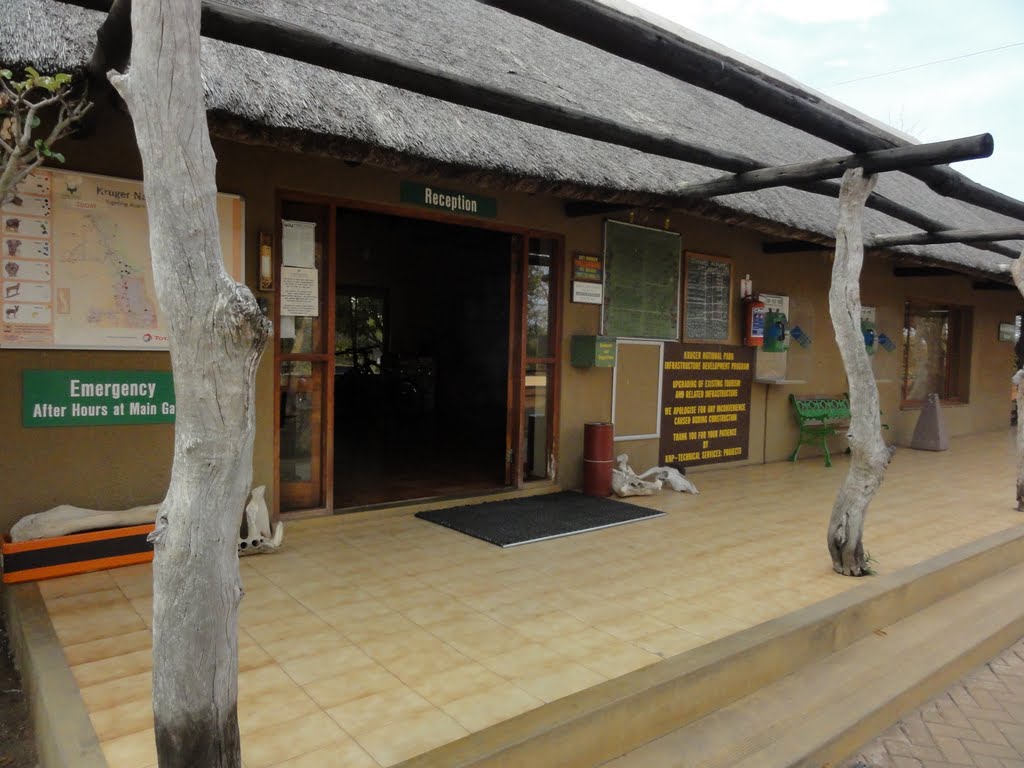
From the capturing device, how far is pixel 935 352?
10.8m

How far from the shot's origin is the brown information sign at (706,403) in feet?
22.4

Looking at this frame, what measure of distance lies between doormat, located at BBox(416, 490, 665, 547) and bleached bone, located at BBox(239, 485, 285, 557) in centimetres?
113

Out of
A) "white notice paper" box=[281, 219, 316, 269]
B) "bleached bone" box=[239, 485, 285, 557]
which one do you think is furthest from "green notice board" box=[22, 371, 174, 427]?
"white notice paper" box=[281, 219, 316, 269]

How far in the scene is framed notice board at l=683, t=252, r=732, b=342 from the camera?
6.88 metres

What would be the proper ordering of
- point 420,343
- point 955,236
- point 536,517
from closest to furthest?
point 536,517 → point 955,236 → point 420,343

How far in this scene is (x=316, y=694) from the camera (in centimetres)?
259

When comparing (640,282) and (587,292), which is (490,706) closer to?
(587,292)

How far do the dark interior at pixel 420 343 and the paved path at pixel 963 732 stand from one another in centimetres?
431

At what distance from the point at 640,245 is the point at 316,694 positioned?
15.9 ft

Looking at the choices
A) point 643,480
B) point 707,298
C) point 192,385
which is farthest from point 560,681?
point 707,298

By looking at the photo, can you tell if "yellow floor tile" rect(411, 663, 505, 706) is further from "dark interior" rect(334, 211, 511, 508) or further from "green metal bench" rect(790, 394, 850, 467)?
"green metal bench" rect(790, 394, 850, 467)

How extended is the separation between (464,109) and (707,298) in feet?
11.9

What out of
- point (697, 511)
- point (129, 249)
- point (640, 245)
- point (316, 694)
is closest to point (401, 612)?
point (316, 694)

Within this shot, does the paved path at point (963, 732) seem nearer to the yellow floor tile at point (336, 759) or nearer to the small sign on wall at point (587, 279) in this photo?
the yellow floor tile at point (336, 759)
